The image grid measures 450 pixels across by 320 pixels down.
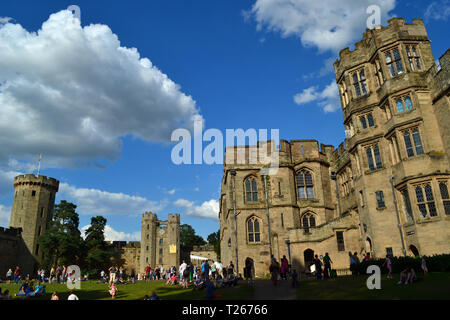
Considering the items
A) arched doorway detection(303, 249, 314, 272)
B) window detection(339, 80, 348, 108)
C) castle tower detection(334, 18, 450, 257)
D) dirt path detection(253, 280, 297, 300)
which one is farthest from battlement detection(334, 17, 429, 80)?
dirt path detection(253, 280, 297, 300)

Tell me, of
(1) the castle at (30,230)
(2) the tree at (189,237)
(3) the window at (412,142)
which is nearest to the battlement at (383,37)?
(3) the window at (412,142)

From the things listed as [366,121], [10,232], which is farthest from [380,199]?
[10,232]

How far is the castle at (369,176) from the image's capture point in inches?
922

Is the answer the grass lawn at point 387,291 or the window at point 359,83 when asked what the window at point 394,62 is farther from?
the grass lawn at point 387,291

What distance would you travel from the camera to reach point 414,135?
24.7m

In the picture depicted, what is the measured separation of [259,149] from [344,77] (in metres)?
12.2

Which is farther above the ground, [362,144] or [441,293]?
[362,144]

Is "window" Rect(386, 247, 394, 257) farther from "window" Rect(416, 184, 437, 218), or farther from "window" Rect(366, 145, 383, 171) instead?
"window" Rect(366, 145, 383, 171)

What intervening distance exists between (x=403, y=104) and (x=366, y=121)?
146 inches

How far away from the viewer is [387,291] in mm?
14523
